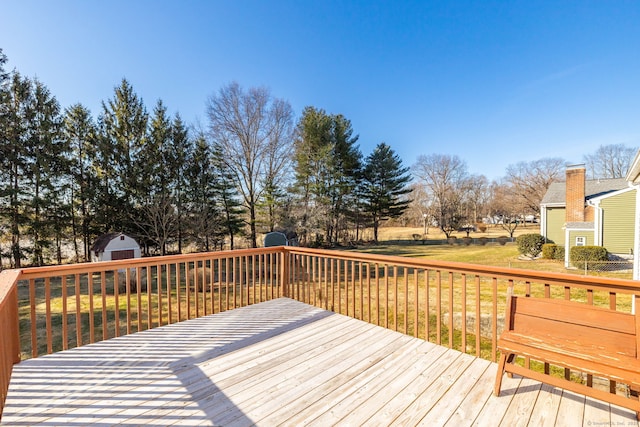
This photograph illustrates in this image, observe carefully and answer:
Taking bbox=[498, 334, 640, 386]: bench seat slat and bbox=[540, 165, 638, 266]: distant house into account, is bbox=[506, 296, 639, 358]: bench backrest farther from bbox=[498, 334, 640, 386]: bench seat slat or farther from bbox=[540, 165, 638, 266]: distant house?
bbox=[540, 165, 638, 266]: distant house

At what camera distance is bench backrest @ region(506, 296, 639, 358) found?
171 centimetres

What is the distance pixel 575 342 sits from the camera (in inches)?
71.9

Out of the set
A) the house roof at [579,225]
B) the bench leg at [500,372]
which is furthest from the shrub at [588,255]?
the bench leg at [500,372]

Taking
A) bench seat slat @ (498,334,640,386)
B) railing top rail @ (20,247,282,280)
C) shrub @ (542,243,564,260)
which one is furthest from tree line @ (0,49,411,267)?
bench seat slat @ (498,334,640,386)

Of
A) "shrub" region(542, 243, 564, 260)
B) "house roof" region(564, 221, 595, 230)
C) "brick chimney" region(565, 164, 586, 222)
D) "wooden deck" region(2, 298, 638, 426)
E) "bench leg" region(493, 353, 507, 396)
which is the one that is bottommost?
"shrub" region(542, 243, 564, 260)

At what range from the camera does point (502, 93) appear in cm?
1312

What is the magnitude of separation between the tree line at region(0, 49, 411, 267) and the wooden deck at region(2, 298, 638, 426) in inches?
485

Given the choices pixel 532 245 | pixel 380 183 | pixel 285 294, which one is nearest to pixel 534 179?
pixel 380 183

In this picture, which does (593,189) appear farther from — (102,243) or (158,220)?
(102,243)

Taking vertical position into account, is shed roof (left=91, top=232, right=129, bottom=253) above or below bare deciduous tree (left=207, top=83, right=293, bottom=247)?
below

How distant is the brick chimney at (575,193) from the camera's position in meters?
12.6

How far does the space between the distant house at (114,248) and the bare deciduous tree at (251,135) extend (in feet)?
21.4

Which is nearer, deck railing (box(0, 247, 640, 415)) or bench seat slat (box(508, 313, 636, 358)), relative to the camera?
A: bench seat slat (box(508, 313, 636, 358))

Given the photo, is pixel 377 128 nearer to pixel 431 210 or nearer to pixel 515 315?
pixel 431 210
